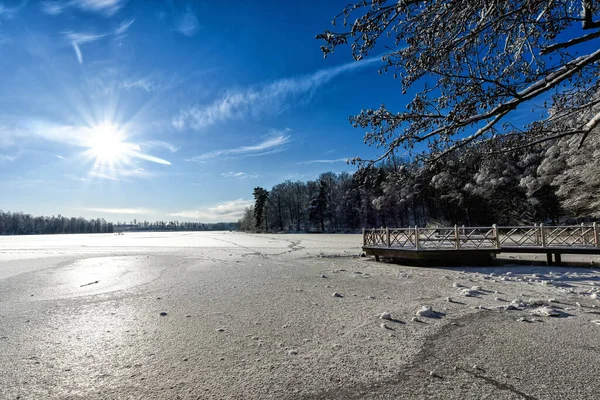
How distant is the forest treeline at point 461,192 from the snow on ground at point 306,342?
8.52 ft

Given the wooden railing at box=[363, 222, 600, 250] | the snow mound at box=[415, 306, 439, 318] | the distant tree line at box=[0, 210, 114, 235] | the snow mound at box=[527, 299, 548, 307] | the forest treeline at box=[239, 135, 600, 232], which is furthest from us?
the distant tree line at box=[0, 210, 114, 235]

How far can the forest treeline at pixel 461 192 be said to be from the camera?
5305mm

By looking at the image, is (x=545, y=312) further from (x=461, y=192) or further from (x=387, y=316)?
(x=461, y=192)

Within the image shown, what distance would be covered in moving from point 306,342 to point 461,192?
3599 centimetres

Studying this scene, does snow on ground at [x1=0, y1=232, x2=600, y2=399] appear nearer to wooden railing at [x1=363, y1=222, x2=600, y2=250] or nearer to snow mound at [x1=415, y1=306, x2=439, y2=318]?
snow mound at [x1=415, y1=306, x2=439, y2=318]

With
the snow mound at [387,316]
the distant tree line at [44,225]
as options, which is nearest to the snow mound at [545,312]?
the snow mound at [387,316]

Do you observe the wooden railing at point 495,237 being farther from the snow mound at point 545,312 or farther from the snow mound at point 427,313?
the snow mound at point 427,313

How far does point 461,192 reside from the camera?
35.2 metres

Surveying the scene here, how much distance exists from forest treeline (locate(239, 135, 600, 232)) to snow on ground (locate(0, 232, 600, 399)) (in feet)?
8.52

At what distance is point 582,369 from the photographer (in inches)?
138

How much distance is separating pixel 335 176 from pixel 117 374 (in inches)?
2952

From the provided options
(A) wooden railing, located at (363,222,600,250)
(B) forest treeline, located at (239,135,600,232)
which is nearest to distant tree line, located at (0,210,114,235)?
(B) forest treeline, located at (239,135,600,232)

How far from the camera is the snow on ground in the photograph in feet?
10.9

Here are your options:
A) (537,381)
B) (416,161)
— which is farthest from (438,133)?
(537,381)
